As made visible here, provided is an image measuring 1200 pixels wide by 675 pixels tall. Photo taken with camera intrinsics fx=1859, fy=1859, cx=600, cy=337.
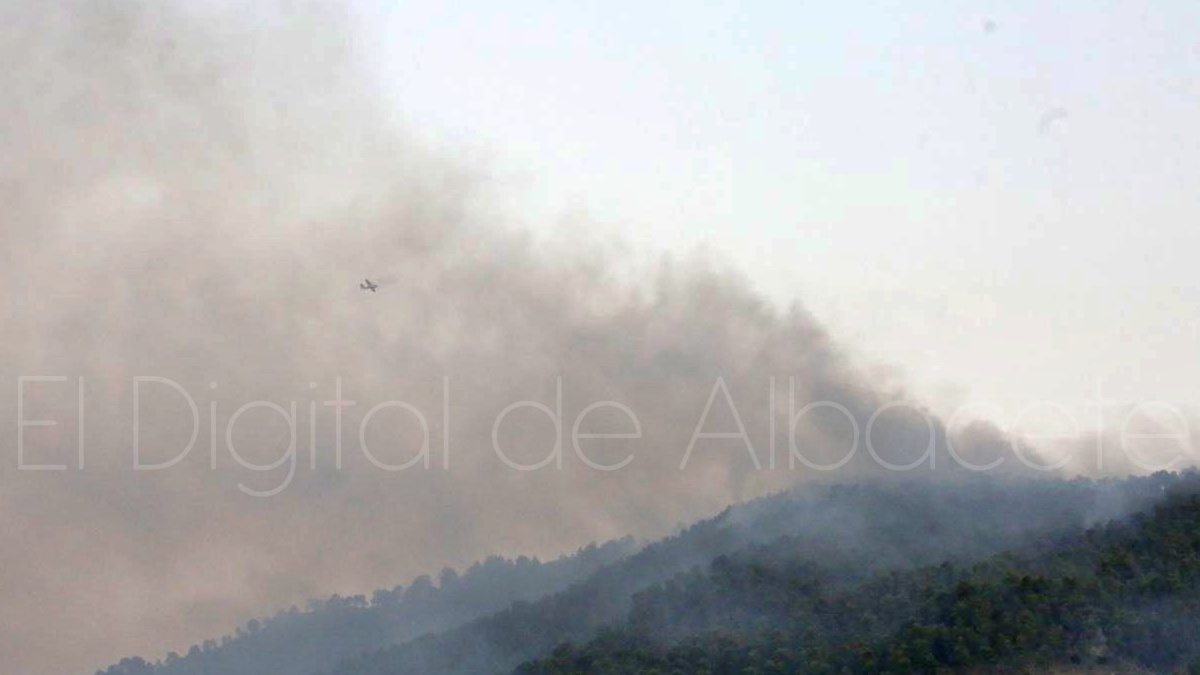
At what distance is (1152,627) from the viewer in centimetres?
14038

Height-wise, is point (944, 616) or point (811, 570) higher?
point (811, 570)

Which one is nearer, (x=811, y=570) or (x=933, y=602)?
(x=933, y=602)

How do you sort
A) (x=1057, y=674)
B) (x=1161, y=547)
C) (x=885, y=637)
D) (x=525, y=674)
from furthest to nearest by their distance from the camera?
(x=525, y=674), (x=1161, y=547), (x=885, y=637), (x=1057, y=674)

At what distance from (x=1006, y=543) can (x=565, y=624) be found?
158ft

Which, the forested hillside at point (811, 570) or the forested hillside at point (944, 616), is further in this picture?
the forested hillside at point (811, 570)

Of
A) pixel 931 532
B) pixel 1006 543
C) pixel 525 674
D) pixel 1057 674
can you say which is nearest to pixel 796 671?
pixel 1057 674

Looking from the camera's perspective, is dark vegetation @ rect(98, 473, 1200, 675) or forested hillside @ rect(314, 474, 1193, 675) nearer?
dark vegetation @ rect(98, 473, 1200, 675)

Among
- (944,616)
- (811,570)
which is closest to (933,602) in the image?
(944,616)

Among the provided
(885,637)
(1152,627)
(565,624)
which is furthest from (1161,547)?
(565,624)

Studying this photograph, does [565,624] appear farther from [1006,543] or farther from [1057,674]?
[1057,674]

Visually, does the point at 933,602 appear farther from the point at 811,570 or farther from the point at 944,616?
the point at 811,570

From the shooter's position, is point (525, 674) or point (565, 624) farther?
point (565, 624)

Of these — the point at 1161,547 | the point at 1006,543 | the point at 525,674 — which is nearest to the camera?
the point at 1161,547

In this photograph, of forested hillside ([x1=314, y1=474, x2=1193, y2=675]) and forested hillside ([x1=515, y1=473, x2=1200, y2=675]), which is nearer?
forested hillside ([x1=515, y1=473, x2=1200, y2=675])
